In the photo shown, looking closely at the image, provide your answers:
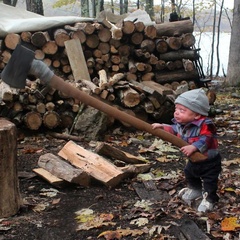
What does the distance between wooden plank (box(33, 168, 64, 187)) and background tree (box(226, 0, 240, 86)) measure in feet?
30.2

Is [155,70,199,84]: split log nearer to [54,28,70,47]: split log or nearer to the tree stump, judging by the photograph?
[54,28,70,47]: split log

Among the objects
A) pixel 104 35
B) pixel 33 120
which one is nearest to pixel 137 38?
pixel 104 35

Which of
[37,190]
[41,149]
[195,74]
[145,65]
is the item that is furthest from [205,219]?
[195,74]

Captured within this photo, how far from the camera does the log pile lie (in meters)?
6.97

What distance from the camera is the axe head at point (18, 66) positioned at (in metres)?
3.28

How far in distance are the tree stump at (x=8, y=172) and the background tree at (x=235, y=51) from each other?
33.2ft

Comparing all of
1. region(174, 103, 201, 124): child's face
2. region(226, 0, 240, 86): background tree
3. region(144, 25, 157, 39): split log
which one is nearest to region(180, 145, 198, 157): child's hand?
region(174, 103, 201, 124): child's face

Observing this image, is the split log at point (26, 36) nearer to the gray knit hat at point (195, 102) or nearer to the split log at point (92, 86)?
the split log at point (92, 86)

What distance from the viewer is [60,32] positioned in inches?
315

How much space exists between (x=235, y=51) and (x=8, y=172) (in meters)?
10.4

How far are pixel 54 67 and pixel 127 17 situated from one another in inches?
140

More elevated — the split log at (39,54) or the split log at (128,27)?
the split log at (128,27)

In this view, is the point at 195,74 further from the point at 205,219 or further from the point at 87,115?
the point at 205,219

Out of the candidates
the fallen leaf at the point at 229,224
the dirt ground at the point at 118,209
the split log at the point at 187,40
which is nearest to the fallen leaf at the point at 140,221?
the dirt ground at the point at 118,209
